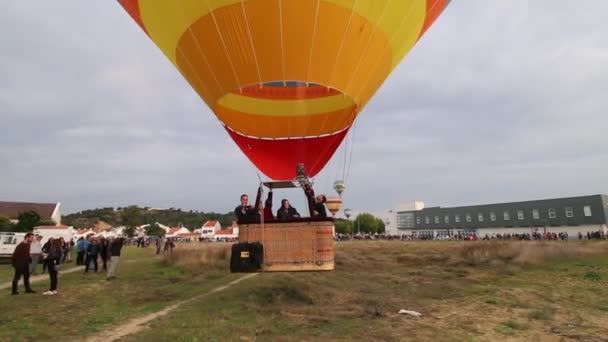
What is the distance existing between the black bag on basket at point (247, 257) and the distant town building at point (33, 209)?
5175cm

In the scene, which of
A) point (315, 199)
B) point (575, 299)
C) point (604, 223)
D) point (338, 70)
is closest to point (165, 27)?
point (338, 70)

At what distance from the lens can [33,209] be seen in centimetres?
5416

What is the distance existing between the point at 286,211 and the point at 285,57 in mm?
2919

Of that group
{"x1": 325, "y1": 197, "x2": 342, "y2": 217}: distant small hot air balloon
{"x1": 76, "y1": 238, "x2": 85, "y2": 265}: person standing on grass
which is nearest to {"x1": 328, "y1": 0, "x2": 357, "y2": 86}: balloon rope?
{"x1": 325, "y1": 197, "x2": 342, "y2": 217}: distant small hot air balloon

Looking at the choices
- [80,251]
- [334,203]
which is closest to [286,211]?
[334,203]

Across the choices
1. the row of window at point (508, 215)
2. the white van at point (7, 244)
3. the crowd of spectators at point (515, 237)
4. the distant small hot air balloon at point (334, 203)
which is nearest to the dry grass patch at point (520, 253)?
the distant small hot air balloon at point (334, 203)

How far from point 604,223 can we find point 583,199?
162 inches

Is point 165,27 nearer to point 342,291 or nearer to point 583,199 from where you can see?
point 342,291

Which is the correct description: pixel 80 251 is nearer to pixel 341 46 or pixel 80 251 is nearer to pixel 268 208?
pixel 268 208

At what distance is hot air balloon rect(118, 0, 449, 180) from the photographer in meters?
7.53

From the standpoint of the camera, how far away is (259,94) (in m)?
10.3

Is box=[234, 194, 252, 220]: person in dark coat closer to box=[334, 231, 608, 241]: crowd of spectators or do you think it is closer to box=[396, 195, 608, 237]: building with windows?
box=[334, 231, 608, 241]: crowd of spectators

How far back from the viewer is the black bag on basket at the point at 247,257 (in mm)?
7211

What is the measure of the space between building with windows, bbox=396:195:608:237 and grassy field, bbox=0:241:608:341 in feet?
147
